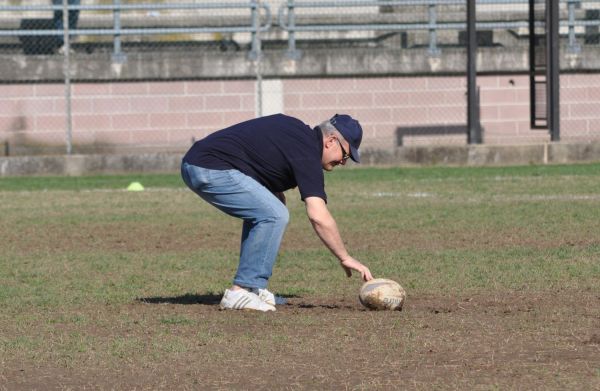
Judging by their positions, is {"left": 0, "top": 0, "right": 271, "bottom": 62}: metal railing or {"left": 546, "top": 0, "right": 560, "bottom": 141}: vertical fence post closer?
{"left": 546, "top": 0, "right": 560, "bottom": 141}: vertical fence post

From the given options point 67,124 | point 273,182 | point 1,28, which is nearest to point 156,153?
point 67,124

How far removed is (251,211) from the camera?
822cm

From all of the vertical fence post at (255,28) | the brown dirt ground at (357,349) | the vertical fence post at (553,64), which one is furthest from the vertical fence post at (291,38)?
the brown dirt ground at (357,349)

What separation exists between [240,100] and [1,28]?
17.7 ft

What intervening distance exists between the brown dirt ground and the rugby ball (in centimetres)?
7

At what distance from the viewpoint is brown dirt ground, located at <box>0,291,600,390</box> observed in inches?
238

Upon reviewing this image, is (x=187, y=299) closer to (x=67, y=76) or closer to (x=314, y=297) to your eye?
(x=314, y=297)

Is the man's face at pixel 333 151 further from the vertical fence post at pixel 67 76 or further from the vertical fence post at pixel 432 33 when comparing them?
the vertical fence post at pixel 432 33

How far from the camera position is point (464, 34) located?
84.6ft

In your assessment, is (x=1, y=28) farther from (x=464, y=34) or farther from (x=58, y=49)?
(x=464, y=34)

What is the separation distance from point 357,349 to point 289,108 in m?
16.8

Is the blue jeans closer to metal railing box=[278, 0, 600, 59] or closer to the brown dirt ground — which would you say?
the brown dirt ground

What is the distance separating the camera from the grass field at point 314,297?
6297 mm

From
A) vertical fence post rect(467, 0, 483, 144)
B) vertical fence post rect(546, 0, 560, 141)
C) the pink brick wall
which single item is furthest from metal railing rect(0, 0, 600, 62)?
vertical fence post rect(467, 0, 483, 144)
